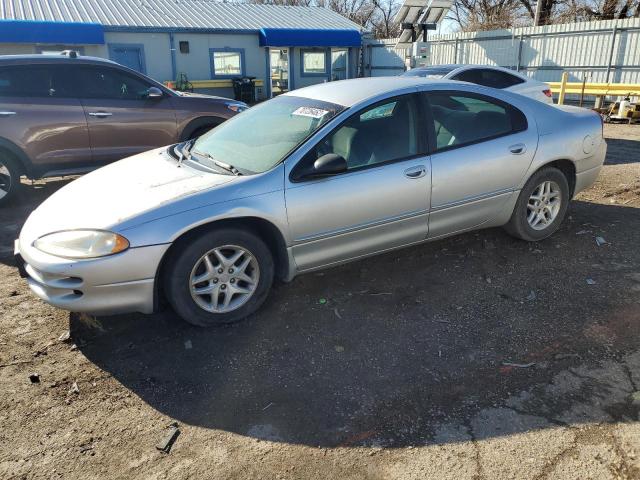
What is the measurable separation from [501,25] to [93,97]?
27791 millimetres

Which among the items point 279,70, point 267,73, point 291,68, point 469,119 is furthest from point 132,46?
point 469,119

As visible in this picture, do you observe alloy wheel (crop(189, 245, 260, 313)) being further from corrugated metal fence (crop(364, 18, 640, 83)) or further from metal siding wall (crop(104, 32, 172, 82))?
metal siding wall (crop(104, 32, 172, 82))

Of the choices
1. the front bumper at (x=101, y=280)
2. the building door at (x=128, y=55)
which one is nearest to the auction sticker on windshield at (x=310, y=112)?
the front bumper at (x=101, y=280)

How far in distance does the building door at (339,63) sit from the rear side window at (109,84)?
1678cm

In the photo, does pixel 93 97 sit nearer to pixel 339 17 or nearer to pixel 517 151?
pixel 517 151

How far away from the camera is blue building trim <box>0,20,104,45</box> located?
1603 cm

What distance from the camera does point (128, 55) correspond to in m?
18.8

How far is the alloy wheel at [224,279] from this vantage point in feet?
11.3

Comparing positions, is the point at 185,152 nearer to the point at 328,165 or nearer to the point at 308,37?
the point at 328,165

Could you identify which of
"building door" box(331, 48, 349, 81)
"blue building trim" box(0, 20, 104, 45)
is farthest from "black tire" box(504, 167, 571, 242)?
"building door" box(331, 48, 349, 81)

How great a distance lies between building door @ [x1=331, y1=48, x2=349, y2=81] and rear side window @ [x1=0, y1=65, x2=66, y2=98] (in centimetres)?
1745

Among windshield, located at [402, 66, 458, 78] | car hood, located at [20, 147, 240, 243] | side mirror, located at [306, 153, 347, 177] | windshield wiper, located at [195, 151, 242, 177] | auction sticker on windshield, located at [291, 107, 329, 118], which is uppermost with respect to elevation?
windshield, located at [402, 66, 458, 78]

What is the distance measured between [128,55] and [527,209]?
696 inches

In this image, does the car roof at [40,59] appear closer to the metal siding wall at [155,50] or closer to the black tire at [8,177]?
the black tire at [8,177]
